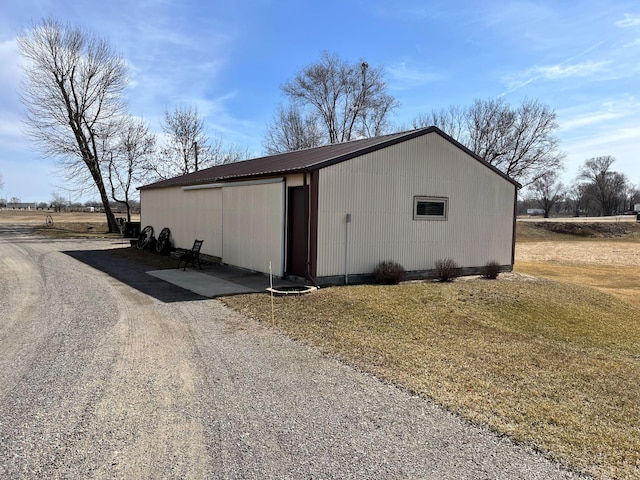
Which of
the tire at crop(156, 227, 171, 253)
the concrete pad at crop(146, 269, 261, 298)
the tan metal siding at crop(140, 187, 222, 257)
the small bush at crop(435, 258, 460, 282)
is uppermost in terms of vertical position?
the tan metal siding at crop(140, 187, 222, 257)

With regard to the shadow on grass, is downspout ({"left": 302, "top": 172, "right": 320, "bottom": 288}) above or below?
above

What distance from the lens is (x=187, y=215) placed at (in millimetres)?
15945

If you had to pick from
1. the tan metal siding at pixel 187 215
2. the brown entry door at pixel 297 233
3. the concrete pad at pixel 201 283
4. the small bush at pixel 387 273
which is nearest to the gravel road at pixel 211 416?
the concrete pad at pixel 201 283

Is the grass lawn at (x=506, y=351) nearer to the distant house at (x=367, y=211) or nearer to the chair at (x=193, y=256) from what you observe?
the distant house at (x=367, y=211)

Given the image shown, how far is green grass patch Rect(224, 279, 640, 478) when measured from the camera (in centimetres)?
345

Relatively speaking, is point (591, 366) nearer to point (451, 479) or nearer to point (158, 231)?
point (451, 479)

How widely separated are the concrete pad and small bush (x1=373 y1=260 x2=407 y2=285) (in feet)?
9.81

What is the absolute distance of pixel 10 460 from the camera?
2.88 meters

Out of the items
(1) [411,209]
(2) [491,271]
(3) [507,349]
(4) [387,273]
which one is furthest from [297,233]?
(3) [507,349]

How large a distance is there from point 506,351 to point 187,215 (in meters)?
12.7

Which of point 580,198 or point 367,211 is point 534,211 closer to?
point 580,198

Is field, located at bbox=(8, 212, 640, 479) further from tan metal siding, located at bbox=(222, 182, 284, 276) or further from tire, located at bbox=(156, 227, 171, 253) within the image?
tire, located at bbox=(156, 227, 171, 253)

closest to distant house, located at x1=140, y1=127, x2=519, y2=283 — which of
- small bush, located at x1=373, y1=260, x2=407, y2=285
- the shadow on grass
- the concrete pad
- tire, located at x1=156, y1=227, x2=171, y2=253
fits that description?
small bush, located at x1=373, y1=260, x2=407, y2=285

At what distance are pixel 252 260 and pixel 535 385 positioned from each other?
8.20 meters
